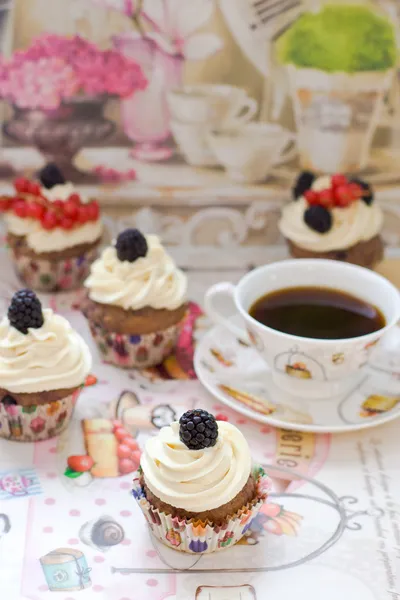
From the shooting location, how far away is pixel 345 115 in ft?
5.08

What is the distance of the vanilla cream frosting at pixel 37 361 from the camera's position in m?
1.14

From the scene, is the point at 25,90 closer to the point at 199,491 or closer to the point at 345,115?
the point at 345,115

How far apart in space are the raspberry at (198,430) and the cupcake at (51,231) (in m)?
0.61

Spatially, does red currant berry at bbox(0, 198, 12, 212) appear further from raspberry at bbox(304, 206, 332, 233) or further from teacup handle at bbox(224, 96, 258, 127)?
raspberry at bbox(304, 206, 332, 233)

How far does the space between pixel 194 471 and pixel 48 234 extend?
0.67m

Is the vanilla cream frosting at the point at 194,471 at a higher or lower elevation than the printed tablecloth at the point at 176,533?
higher

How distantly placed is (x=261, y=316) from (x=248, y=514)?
1.25ft

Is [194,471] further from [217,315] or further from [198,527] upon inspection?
[217,315]

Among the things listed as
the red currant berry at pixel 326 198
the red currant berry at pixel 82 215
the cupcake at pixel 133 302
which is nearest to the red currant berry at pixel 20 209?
the red currant berry at pixel 82 215

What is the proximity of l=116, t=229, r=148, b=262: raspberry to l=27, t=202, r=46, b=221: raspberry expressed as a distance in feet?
0.77

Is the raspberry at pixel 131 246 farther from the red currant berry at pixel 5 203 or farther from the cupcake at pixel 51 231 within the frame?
the red currant berry at pixel 5 203

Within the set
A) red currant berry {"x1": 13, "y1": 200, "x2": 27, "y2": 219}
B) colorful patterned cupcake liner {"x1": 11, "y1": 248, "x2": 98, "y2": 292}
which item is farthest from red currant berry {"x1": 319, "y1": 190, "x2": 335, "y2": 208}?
red currant berry {"x1": 13, "y1": 200, "x2": 27, "y2": 219}

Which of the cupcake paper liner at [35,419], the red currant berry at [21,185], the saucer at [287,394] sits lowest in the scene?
the saucer at [287,394]

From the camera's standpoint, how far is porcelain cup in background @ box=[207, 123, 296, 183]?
62.0 inches
